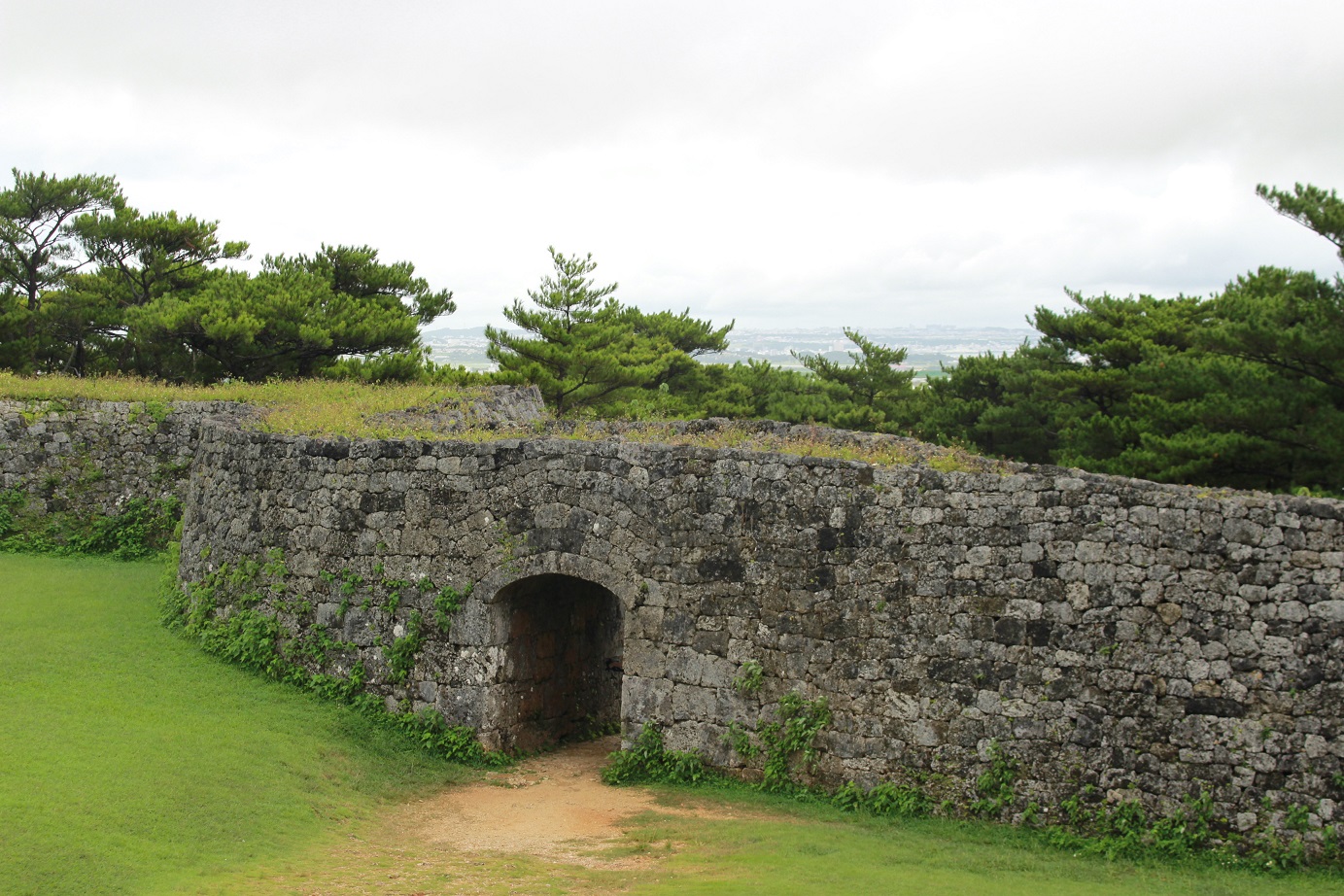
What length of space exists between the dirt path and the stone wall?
0.66 m

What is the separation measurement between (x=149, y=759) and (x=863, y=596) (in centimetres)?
604

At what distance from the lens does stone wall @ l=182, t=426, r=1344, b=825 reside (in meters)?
8.51

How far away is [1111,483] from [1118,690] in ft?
5.33

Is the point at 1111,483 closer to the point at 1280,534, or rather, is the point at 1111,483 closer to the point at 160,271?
the point at 1280,534

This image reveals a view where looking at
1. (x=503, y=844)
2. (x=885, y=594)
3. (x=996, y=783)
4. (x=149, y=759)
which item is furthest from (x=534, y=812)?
(x=996, y=783)

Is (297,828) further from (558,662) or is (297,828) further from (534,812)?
(558,662)

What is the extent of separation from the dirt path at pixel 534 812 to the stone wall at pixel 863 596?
663 mm

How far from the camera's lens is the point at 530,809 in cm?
1024

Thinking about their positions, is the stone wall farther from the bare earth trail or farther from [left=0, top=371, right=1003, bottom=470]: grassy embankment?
the bare earth trail

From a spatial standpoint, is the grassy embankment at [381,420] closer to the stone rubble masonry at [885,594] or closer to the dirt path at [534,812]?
the stone rubble masonry at [885,594]

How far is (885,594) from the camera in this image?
32.0 feet

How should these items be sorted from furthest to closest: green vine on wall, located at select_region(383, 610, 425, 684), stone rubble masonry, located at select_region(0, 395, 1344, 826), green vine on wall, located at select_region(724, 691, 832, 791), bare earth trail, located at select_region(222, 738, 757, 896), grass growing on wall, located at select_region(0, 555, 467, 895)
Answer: green vine on wall, located at select_region(383, 610, 425, 684) → green vine on wall, located at select_region(724, 691, 832, 791) → stone rubble masonry, located at select_region(0, 395, 1344, 826) → bare earth trail, located at select_region(222, 738, 757, 896) → grass growing on wall, located at select_region(0, 555, 467, 895)

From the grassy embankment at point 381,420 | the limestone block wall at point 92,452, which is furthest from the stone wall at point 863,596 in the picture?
the limestone block wall at point 92,452

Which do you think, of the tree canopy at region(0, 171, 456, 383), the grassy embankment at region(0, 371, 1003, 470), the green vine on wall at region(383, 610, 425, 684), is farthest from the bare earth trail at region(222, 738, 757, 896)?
the tree canopy at region(0, 171, 456, 383)
